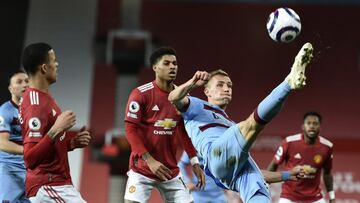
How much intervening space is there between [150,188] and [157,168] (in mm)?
417

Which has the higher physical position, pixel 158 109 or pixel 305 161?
pixel 158 109

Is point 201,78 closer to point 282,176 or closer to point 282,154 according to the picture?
point 282,176

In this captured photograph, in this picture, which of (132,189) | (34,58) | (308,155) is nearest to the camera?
(34,58)

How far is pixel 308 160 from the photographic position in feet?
30.3

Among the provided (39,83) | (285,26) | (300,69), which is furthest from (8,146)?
(300,69)

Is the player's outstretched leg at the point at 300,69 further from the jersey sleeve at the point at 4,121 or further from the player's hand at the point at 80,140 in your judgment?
the jersey sleeve at the point at 4,121

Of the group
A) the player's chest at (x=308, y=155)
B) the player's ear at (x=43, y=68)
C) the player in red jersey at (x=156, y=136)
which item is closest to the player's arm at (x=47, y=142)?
the player's ear at (x=43, y=68)

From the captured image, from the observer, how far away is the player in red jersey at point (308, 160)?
903cm

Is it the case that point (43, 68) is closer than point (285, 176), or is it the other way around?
point (43, 68)

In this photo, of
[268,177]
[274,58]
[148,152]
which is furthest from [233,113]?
[148,152]

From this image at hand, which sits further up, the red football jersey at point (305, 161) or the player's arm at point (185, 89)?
the player's arm at point (185, 89)

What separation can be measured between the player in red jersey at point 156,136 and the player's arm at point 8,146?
3.62 ft

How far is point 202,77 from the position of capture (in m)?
5.27

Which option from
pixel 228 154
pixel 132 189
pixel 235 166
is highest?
pixel 228 154
